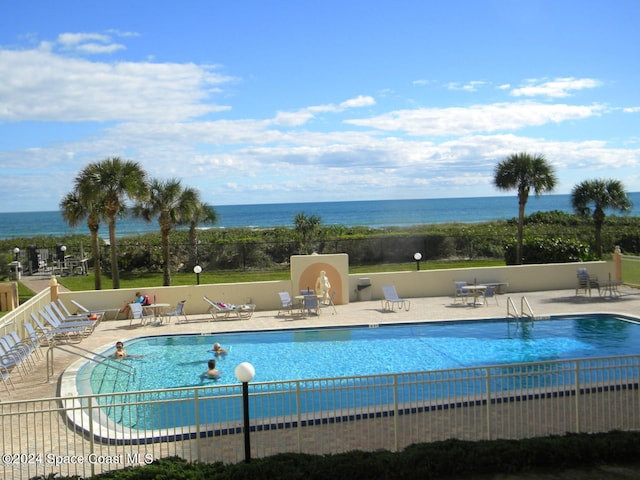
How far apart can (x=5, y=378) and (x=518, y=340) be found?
11506 millimetres

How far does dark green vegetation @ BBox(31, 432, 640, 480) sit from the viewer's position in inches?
274

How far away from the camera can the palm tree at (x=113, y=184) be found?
20609 mm

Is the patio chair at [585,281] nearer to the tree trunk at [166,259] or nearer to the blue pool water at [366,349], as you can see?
the blue pool water at [366,349]

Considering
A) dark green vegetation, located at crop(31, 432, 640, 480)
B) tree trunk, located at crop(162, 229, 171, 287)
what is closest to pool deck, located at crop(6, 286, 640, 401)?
tree trunk, located at crop(162, 229, 171, 287)

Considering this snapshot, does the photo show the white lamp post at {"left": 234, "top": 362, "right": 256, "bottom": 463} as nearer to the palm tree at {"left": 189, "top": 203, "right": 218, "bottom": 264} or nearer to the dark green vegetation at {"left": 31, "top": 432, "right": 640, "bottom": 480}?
the dark green vegetation at {"left": 31, "top": 432, "right": 640, "bottom": 480}

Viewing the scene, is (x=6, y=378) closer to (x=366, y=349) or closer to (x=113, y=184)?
(x=366, y=349)

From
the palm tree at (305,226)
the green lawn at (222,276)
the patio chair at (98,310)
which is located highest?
the palm tree at (305,226)

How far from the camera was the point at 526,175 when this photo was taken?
2623 centimetres

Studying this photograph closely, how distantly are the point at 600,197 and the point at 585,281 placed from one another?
7762mm

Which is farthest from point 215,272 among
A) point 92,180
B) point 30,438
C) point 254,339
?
point 30,438

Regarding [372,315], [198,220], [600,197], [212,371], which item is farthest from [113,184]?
[600,197]

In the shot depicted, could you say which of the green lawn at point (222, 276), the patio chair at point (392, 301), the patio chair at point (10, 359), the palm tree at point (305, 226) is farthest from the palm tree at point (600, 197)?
the patio chair at point (10, 359)

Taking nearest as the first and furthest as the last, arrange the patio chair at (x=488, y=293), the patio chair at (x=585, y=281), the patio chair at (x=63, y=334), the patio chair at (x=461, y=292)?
the patio chair at (x=63, y=334) < the patio chair at (x=488, y=293) < the patio chair at (x=461, y=292) < the patio chair at (x=585, y=281)

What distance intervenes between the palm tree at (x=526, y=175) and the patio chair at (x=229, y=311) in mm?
12882
